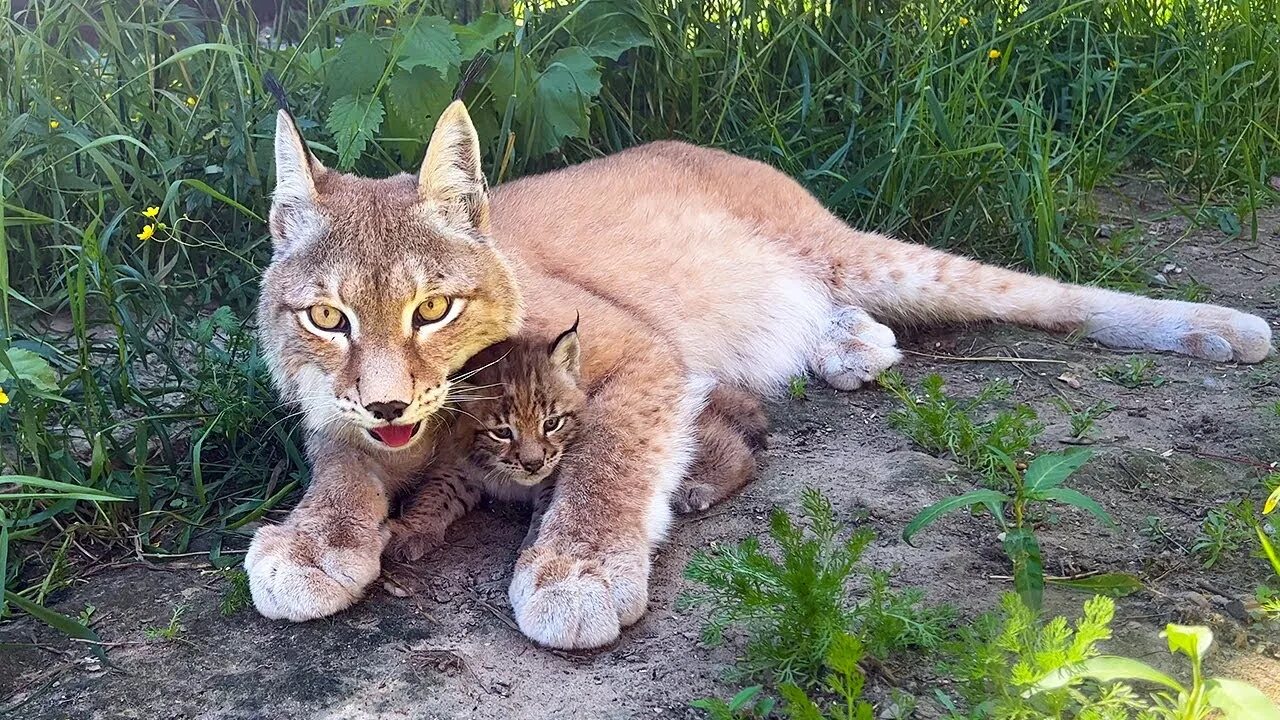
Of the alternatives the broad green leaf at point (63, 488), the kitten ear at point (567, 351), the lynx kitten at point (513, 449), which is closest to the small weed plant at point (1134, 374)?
the lynx kitten at point (513, 449)

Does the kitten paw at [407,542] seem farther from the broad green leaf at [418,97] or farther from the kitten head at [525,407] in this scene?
the broad green leaf at [418,97]

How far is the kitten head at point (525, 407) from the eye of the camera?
300 cm

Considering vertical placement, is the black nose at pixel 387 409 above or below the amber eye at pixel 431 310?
below

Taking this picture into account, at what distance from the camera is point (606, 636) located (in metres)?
2.55

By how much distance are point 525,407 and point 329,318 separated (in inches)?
21.7

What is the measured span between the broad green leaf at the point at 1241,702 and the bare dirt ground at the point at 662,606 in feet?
2.05

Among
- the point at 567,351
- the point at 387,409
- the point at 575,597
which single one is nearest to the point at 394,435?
the point at 387,409

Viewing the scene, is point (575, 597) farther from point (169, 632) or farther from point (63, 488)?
point (63, 488)

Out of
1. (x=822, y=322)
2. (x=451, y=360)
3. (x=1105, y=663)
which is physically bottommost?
(x=822, y=322)

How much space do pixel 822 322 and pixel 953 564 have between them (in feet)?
5.58

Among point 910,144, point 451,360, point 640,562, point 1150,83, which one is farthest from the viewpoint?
point 1150,83

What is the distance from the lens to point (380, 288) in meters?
2.85

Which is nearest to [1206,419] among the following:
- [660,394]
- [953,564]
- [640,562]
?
[953,564]

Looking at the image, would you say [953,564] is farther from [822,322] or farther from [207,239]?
[207,239]
